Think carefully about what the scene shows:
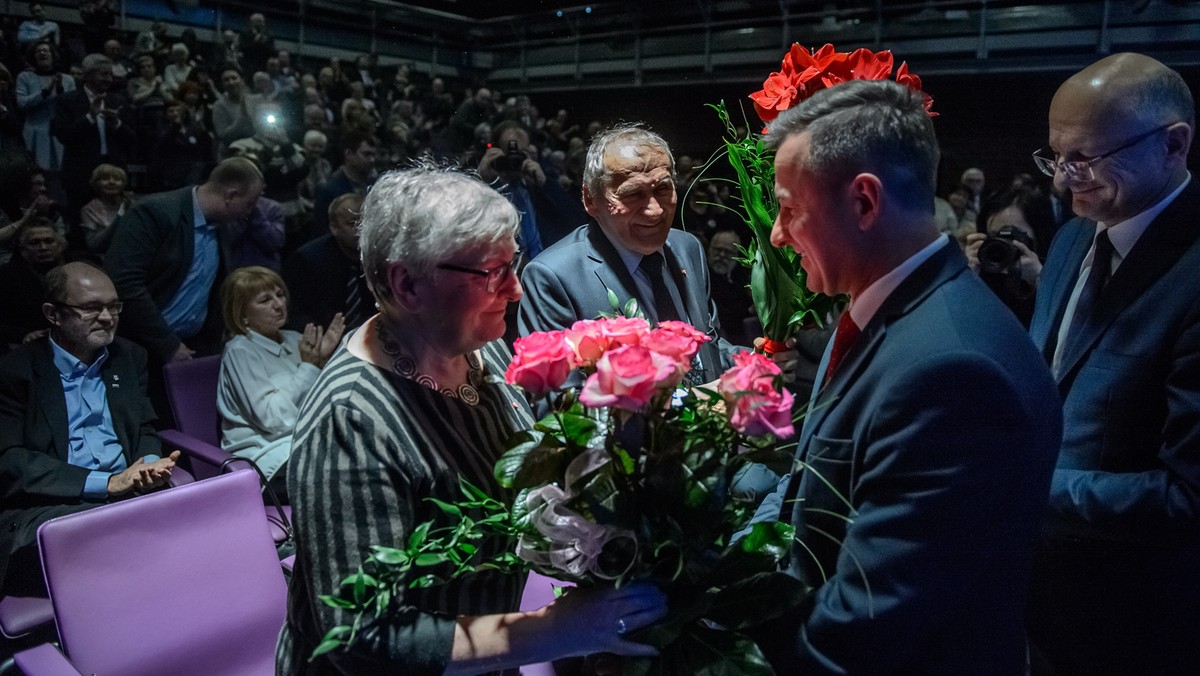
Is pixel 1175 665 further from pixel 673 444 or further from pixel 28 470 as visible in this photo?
pixel 28 470

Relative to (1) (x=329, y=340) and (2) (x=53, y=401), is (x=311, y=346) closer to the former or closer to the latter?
(1) (x=329, y=340)

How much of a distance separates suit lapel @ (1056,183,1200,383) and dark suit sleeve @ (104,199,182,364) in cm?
335

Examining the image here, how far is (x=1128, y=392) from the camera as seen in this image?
4.86 ft

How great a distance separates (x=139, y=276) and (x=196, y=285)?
278 millimetres

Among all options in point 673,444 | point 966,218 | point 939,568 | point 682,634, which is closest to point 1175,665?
point 939,568

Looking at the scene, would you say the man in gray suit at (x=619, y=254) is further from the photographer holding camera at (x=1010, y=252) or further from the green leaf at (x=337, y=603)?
the green leaf at (x=337, y=603)

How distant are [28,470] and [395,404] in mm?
2106

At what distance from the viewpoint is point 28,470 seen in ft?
8.58

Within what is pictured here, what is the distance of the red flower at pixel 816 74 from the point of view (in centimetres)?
147

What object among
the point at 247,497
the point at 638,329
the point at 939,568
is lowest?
the point at 247,497

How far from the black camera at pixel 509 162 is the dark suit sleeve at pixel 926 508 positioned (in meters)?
3.84

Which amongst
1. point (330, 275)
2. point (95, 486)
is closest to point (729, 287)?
point (330, 275)

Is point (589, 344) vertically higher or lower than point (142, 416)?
higher

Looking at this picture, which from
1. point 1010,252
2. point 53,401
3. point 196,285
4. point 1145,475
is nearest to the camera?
point 1145,475
